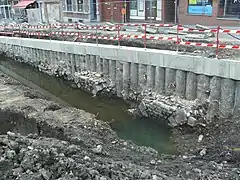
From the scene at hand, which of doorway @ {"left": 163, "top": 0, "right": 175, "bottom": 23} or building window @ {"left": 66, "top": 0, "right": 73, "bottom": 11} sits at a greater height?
building window @ {"left": 66, "top": 0, "right": 73, "bottom": 11}

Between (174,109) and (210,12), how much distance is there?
10054 mm

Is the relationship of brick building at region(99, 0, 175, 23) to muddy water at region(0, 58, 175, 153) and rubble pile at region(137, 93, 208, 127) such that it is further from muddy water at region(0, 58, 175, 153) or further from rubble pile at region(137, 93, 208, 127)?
rubble pile at region(137, 93, 208, 127)

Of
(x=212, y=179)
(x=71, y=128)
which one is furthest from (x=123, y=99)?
(x=212, y=179)

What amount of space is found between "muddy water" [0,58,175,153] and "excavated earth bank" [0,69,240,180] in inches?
26.9

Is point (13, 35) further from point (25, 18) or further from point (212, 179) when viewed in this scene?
point (212, 179)

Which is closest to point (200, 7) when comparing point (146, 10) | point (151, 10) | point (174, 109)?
point (151, 10)

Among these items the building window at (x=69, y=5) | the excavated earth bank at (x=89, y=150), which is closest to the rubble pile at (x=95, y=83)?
the excavated earth bank at (x=89, y=150)

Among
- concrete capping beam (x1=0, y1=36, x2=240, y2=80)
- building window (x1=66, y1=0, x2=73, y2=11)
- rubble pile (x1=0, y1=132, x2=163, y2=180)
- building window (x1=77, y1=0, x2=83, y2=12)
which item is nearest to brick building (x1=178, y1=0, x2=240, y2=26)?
concrete capping beam (x1=0, y1=36, x2=240, y2=80)

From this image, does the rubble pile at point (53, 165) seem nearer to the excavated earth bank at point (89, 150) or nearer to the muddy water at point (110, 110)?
the excavated earth bank at point (89, 150)

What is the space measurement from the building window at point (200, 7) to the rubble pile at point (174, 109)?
929 cm

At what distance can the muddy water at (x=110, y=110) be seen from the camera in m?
9.69

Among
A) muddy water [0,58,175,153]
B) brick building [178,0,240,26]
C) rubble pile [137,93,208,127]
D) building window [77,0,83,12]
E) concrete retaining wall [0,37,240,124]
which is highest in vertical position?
building window [77,0,83,12]

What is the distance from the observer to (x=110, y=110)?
1215cm

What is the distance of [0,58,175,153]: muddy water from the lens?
31.8 ft
